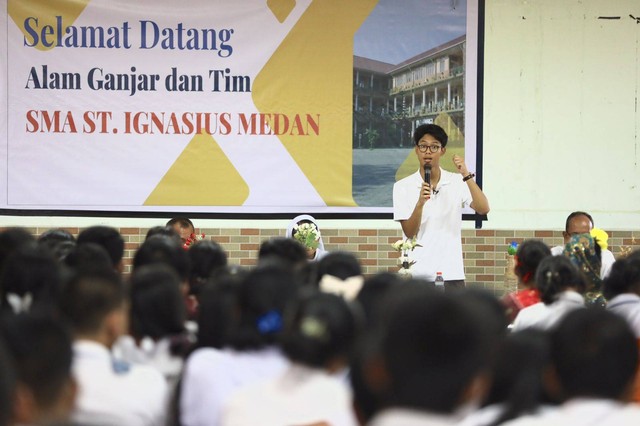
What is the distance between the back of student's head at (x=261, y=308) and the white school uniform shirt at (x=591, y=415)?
87cm

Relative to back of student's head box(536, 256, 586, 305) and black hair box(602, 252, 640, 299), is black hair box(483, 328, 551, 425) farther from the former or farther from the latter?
black hair box(602, 252, 640, 299)

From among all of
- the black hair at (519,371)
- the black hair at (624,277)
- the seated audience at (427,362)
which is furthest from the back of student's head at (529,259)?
the seated audience at (427,362)

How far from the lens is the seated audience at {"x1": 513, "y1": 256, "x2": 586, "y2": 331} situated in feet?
14.0

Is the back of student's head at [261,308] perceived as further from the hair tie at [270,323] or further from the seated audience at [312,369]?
the seated audience at [312,369]

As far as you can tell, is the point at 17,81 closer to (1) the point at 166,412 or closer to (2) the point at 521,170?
(2) the point at 521,170

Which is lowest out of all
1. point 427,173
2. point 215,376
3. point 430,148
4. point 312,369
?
point 215,376

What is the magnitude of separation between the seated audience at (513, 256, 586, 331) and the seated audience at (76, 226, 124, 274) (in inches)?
75.5

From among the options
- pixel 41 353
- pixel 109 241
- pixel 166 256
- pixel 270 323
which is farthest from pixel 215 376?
pixel 109 241

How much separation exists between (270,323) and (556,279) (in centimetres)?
184

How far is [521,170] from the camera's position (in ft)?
28.8

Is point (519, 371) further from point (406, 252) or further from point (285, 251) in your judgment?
point (406, 252)

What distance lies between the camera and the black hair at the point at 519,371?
2670mm

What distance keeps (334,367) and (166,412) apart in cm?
76

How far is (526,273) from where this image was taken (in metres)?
5.01
